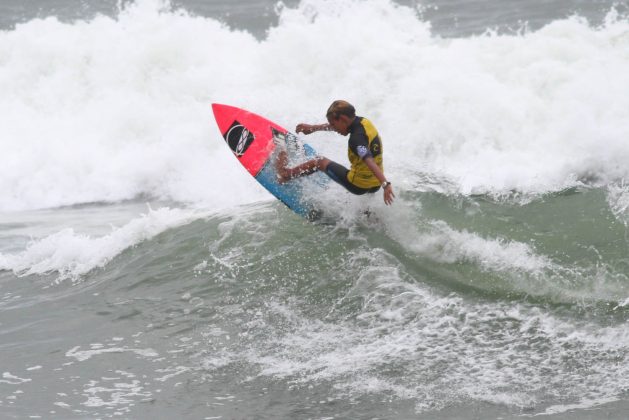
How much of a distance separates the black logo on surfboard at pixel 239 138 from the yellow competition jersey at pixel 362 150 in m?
1.51

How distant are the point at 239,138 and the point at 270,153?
0.45m

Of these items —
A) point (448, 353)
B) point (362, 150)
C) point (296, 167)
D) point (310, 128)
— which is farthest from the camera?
point (296, 167)

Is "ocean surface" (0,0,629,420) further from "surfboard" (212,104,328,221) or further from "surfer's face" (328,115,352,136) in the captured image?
"surfer's face" (328,115,352,136)

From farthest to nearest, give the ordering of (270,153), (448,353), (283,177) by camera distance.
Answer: (270,153) → (283,177) → (448,353)

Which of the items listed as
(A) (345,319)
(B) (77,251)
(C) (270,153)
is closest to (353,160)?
(C) (270,153)

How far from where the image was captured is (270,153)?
8539mm

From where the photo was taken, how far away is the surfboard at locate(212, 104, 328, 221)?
8.31m

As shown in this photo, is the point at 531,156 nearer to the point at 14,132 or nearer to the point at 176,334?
the point at 176,334

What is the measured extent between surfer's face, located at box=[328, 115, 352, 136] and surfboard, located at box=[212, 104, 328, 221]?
1.07 metres

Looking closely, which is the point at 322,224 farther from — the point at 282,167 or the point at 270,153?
the point at 270,153

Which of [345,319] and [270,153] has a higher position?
[270,153]

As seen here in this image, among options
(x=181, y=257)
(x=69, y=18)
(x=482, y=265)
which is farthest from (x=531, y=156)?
(x=69, y=18)

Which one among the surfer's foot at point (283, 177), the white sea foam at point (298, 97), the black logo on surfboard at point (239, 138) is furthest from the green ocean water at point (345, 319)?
the white sea foam at point (298, 97)

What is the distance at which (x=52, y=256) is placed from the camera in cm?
872
